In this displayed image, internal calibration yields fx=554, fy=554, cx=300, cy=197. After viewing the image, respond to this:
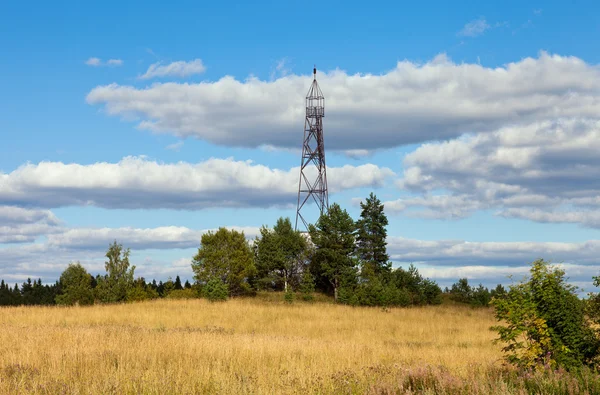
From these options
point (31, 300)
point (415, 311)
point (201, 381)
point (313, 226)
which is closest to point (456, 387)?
point (201, 381)

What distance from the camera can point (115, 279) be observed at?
38156 mm

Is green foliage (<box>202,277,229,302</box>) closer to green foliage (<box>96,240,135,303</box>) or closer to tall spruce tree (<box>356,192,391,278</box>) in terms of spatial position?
green foliage (<box>96,240,135,303</box>)

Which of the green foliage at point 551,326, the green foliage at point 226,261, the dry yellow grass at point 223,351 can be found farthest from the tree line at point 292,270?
the green foliage at point 551,326

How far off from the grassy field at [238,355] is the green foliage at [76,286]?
385 inches

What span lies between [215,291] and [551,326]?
27.5 m

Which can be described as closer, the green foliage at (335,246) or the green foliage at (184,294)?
the green foliage at (184,294)

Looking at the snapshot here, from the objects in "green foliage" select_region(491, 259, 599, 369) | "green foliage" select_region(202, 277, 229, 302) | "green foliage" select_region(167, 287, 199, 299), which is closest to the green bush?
"green foliage" select_region(167, 287, 199, 299)

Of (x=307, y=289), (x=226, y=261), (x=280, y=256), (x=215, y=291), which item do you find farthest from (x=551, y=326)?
(x=280, y=256)

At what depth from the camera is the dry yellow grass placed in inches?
385

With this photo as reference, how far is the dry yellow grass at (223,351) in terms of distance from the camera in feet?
32.1

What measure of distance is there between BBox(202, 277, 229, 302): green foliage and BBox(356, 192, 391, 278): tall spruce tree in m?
17.2

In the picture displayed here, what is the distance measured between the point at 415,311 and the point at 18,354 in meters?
28.2

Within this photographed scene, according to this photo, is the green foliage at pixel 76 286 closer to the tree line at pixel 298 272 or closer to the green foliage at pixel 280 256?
the tree line at pixel 298 272

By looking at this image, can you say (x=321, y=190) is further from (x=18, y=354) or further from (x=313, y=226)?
(x=18, y=354)
